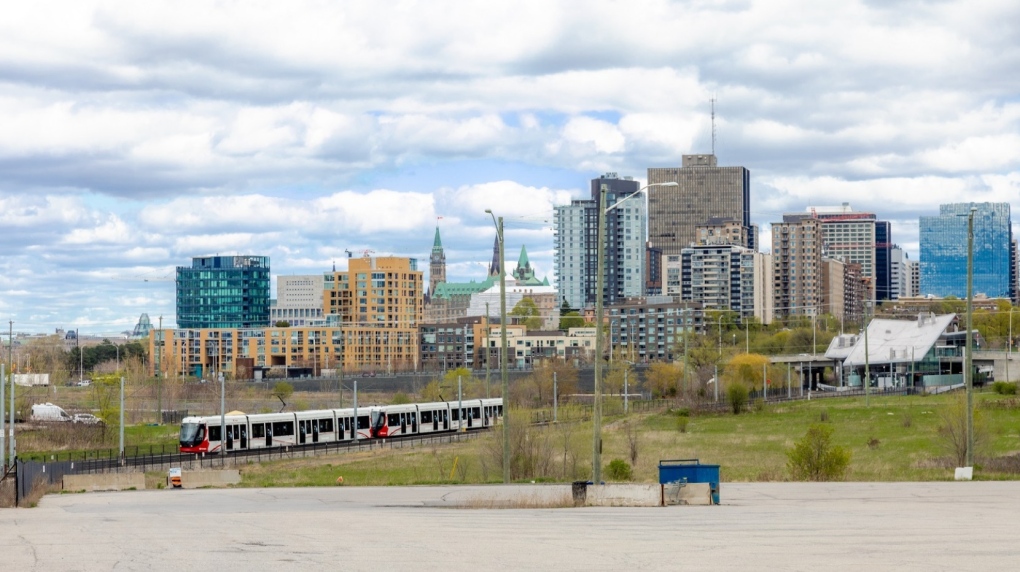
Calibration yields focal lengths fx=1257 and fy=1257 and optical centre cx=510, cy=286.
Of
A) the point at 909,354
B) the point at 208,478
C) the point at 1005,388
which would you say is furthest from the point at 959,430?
the point at 909,354

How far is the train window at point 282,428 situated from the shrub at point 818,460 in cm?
4495

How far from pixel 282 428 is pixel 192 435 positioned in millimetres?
6927

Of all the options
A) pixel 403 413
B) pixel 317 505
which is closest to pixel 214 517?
pixel 317 505

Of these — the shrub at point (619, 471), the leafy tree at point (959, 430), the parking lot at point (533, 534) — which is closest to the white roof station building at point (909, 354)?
the leafy tree at point (959, 430)

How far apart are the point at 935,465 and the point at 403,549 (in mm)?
36817

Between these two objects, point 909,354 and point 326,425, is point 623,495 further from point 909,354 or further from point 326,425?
point 909,354

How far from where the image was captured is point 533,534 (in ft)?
81.8

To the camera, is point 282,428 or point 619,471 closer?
point 619,471

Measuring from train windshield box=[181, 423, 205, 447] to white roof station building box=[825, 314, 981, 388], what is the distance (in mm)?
76215

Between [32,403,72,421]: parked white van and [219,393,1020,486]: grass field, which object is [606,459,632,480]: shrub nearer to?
[219,393,1020,486]: grass field

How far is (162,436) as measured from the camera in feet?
326

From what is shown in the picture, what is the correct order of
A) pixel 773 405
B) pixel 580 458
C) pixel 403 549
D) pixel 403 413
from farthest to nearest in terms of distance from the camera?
pixel 773 405
pixel 403 413
pixel 580 458
pixel 403 549

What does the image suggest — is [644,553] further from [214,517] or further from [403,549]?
[214,517]

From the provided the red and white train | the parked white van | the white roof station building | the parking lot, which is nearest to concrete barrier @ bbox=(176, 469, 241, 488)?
the parking lot
